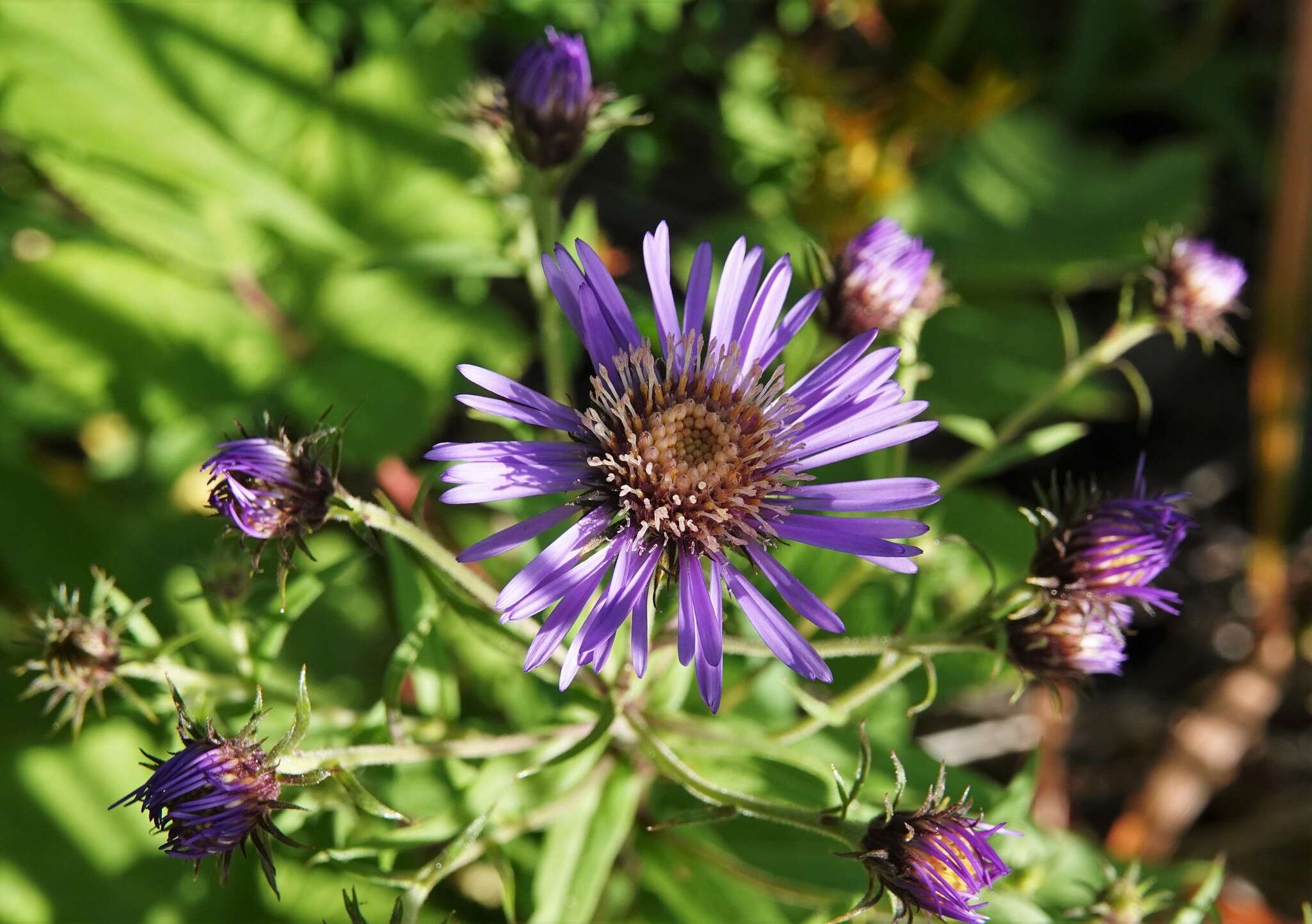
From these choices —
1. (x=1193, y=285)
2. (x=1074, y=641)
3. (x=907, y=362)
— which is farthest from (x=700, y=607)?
(x=1193, y=285)

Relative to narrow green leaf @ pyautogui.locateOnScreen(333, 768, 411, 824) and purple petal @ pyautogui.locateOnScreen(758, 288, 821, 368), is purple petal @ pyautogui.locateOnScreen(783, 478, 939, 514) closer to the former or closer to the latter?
purple petal @ pyautogui.locateOnScreen(758, 288, 821, 368)

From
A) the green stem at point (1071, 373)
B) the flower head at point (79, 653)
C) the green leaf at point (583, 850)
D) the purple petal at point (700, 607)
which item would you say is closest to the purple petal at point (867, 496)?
the purple petal at point (700, 607)

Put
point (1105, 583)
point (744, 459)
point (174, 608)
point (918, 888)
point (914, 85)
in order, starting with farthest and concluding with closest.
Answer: point (914, 85) → point (174, 608) → point (744, 459) → point (1105, 583) → point (918, 888)

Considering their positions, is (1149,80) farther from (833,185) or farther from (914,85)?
(833,185)

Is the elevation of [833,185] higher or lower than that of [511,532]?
higher

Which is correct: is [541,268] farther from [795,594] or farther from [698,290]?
[795,594]

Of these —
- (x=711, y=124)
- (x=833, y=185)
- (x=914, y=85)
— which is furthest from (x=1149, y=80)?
(x=711, y=124)

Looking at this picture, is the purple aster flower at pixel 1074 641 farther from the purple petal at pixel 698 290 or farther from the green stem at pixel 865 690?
the purple petal at pixel 698 290
